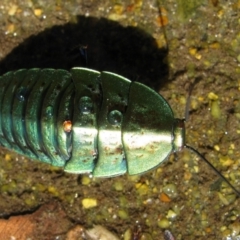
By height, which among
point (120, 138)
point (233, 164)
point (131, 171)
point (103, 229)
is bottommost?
point (103, 229)

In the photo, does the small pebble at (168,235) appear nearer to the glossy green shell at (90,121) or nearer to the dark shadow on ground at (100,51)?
the glossy green shell at (90,121)

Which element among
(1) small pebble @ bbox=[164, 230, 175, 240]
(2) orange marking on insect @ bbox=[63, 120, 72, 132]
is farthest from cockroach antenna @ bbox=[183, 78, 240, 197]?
(2) orange marking on insect @ bbox=[63, 120, 72, 132]

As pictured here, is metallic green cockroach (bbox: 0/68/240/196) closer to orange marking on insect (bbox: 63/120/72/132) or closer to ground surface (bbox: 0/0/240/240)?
orange marking on insect (bbox: 63/120/72/132)

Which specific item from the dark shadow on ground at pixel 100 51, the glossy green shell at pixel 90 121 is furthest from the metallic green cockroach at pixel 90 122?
the dark shadow on ground at pixel 100 51

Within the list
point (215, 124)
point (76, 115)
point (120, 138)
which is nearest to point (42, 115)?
point (76, 115)

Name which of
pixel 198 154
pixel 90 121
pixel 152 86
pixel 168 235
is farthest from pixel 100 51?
pixel 168 235

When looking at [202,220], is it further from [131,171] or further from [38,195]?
[38,195]

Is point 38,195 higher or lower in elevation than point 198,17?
lower

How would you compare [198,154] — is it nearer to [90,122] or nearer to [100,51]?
[90,122]
